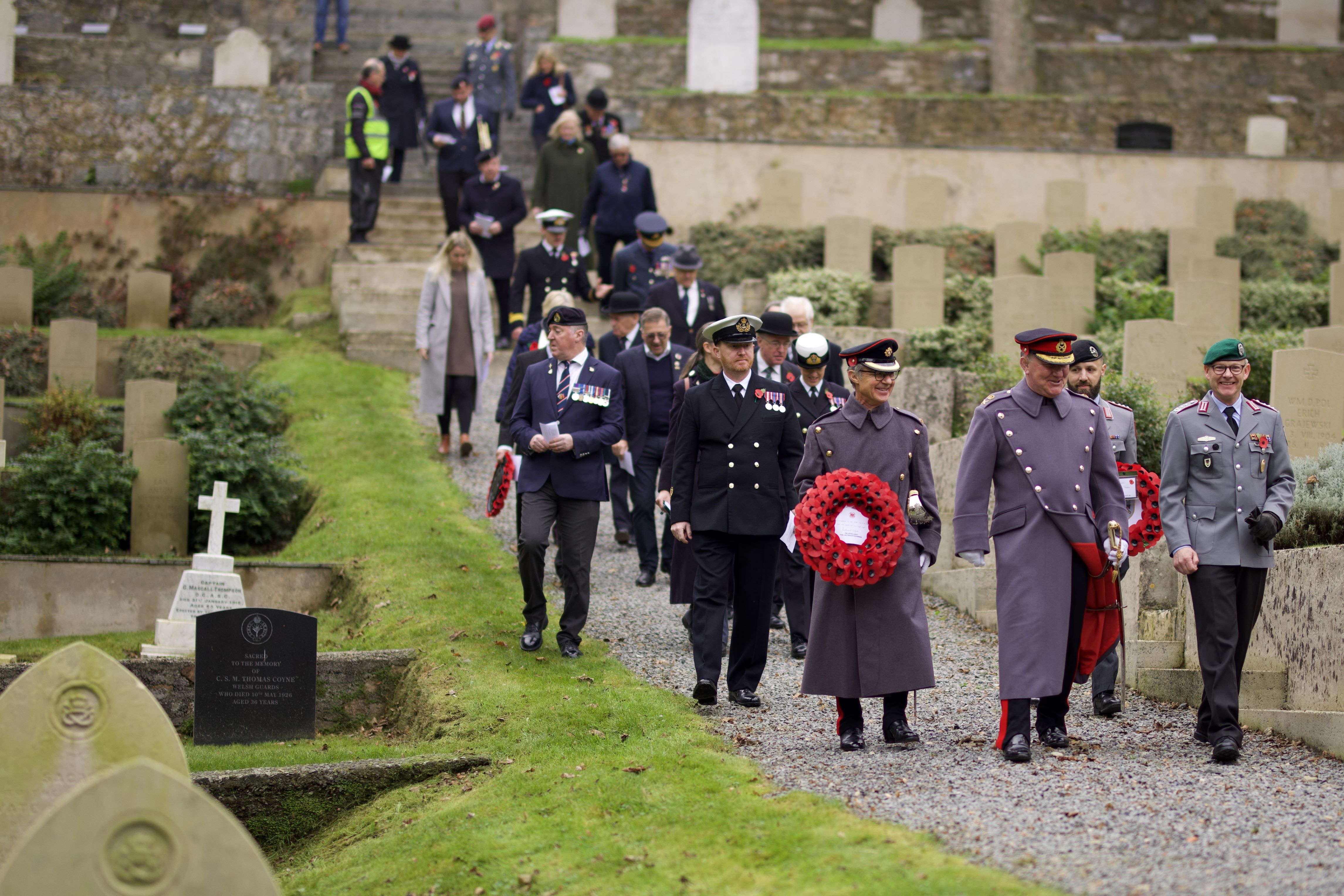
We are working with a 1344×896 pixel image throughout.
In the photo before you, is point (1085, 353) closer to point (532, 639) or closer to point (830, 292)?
point (532, 639)

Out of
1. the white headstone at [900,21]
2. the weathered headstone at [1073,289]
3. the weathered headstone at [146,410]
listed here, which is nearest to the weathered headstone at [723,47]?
the white headstone at [900,21]

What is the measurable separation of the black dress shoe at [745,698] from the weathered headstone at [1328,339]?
689 cm

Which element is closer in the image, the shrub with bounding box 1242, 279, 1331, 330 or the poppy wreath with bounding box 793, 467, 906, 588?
the poppy wreath with bounding box 793, 467, 906, 588

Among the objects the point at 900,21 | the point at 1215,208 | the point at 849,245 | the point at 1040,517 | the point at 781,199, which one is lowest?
the point at 1040,517

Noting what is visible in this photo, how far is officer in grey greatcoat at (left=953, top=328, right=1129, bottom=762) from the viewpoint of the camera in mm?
7039

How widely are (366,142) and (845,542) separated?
42.4 feet

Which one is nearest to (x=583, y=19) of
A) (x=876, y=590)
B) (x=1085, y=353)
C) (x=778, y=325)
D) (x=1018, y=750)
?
(x=778, y=325)

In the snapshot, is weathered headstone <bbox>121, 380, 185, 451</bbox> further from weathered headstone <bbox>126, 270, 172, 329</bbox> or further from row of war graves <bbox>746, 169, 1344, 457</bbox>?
row of war graves <bbox>746, 169, 1344, 457</bbox>

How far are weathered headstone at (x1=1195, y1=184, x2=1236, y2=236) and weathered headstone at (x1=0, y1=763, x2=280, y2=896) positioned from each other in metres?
19.8

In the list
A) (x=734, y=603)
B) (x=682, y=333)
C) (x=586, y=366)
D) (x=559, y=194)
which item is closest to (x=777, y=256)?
(x=559, y=194)

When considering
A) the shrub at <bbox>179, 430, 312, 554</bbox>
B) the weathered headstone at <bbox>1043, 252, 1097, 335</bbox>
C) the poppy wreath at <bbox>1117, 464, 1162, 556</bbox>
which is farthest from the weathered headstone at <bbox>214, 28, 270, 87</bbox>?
the poppy wreath at <bbox>1117, 464, 1162, 556</bbox>

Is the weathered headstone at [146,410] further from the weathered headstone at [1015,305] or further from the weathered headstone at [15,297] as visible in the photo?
the weathered headstone at [1015,305]

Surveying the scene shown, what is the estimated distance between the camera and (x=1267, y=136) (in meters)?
24.3

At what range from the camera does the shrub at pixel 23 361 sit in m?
15.6
